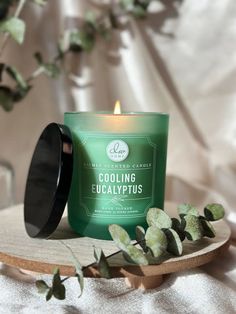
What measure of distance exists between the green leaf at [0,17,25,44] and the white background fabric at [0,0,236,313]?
0.16 metres

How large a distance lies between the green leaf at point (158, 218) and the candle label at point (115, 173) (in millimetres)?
31

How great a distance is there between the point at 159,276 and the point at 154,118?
155mm

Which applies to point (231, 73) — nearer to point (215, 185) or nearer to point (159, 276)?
point (215, 185)

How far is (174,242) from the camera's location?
16.1 inches

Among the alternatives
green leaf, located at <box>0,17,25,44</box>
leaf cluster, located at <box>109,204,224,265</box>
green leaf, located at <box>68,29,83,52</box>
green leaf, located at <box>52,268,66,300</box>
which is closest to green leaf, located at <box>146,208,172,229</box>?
leaf cluster, located at <box>109,204,224,265</box>

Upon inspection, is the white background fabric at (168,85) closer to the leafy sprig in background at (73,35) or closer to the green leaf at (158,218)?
the leafy sprig in background at (73,35)

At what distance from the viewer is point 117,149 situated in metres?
0.43

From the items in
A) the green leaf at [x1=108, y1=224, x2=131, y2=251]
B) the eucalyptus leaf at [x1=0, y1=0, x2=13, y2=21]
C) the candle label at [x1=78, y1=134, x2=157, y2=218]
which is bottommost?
the green leaf at [x1=108, y1=224, x2=131, y2=251]

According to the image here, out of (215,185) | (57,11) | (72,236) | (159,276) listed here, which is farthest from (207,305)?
(57,11)

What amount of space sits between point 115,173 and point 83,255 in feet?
0.28

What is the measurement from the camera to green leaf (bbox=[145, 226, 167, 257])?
1.29ft

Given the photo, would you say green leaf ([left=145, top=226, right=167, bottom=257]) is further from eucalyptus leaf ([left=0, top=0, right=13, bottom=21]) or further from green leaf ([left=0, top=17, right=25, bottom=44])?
eucalyptus leaf ([left=0, top=0, right=13, bottom=21])

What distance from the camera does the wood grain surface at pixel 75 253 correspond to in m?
0.39

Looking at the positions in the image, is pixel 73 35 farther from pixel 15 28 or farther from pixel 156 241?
pixel 156 241
